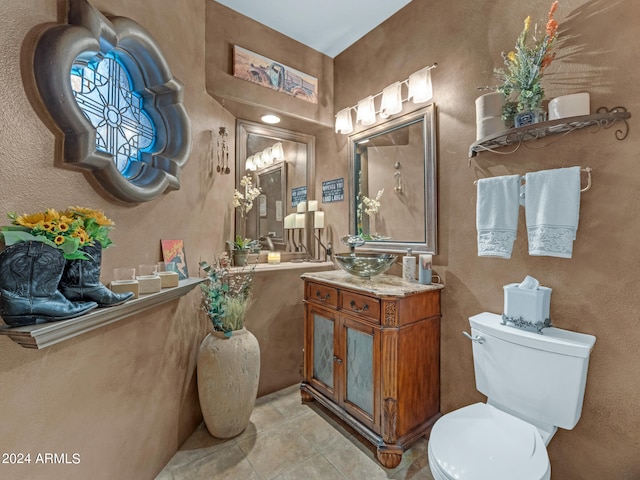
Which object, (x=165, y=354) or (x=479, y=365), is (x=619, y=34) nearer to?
(x=479, y=365)

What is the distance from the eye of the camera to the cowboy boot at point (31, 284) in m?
0.82

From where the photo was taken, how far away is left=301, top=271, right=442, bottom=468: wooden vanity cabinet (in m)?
1.66

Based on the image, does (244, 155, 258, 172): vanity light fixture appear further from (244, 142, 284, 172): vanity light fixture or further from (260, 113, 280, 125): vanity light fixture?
(260, 113, 280, 125): vanity light fixture

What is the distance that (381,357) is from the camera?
1679 millimetres

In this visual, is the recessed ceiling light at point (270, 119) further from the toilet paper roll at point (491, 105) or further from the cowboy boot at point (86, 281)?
Answer: the cowboy boot at point (86, 281)

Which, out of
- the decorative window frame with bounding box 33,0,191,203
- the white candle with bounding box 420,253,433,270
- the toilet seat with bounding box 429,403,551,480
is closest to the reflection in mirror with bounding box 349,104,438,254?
the white candle with bounding box 420,253,433,270

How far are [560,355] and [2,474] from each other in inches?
79.9

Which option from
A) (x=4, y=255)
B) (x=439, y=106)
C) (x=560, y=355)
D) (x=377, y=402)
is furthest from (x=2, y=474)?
(x=439, y=106)

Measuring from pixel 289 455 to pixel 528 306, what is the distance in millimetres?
1581

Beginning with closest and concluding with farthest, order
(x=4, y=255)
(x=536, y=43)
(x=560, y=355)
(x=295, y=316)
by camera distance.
Result: (x=4, y=255), (x=560, y=355), (x=536, y=43), (x=295, y=316)

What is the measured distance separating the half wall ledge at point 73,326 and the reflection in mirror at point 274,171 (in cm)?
129

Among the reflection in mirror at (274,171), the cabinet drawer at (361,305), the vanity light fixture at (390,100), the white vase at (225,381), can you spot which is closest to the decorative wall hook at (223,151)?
the reflection in mirror at (274,171)

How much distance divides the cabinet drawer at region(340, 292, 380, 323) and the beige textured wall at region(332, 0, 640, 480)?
0.52 m

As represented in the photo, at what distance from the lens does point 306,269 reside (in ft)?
8.47
